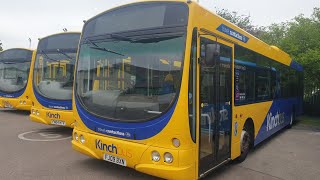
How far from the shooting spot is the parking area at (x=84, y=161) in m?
6.06

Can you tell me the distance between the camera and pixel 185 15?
16.8 feet

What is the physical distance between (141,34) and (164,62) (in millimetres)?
657

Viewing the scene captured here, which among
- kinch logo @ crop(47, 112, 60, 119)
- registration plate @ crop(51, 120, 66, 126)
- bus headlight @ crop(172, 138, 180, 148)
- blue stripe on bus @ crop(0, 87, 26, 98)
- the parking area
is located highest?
blue stripe on bus @ crop(0, 87, 26, 98)

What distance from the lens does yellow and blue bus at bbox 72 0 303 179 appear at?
16.3 feet

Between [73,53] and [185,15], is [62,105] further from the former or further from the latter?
[185,15]

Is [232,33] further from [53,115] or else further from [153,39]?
[53,115]

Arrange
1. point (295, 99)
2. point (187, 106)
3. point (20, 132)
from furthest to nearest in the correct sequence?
point (295, 99) < point (20, 132) < point (187, 106)

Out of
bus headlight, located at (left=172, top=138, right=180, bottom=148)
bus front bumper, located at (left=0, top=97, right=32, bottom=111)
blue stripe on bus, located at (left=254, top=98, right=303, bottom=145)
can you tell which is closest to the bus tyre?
blue stripe on bus, located at (left=254, top=98, right=303, bottom=145)

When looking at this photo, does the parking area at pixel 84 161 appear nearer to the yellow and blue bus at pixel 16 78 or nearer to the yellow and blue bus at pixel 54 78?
the yellow and blue bus at pixel 54 78

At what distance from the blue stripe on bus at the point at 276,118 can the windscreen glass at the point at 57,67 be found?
5.39m

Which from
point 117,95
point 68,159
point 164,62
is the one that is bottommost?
point 68,159

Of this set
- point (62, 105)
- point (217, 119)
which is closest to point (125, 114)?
point (217, 119)

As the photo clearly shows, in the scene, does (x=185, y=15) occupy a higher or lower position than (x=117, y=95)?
higher

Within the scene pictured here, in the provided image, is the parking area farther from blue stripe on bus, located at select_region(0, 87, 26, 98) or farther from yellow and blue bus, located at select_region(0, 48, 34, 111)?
blue stripe on bus, located at select_region(0, 87, 26, 98)
